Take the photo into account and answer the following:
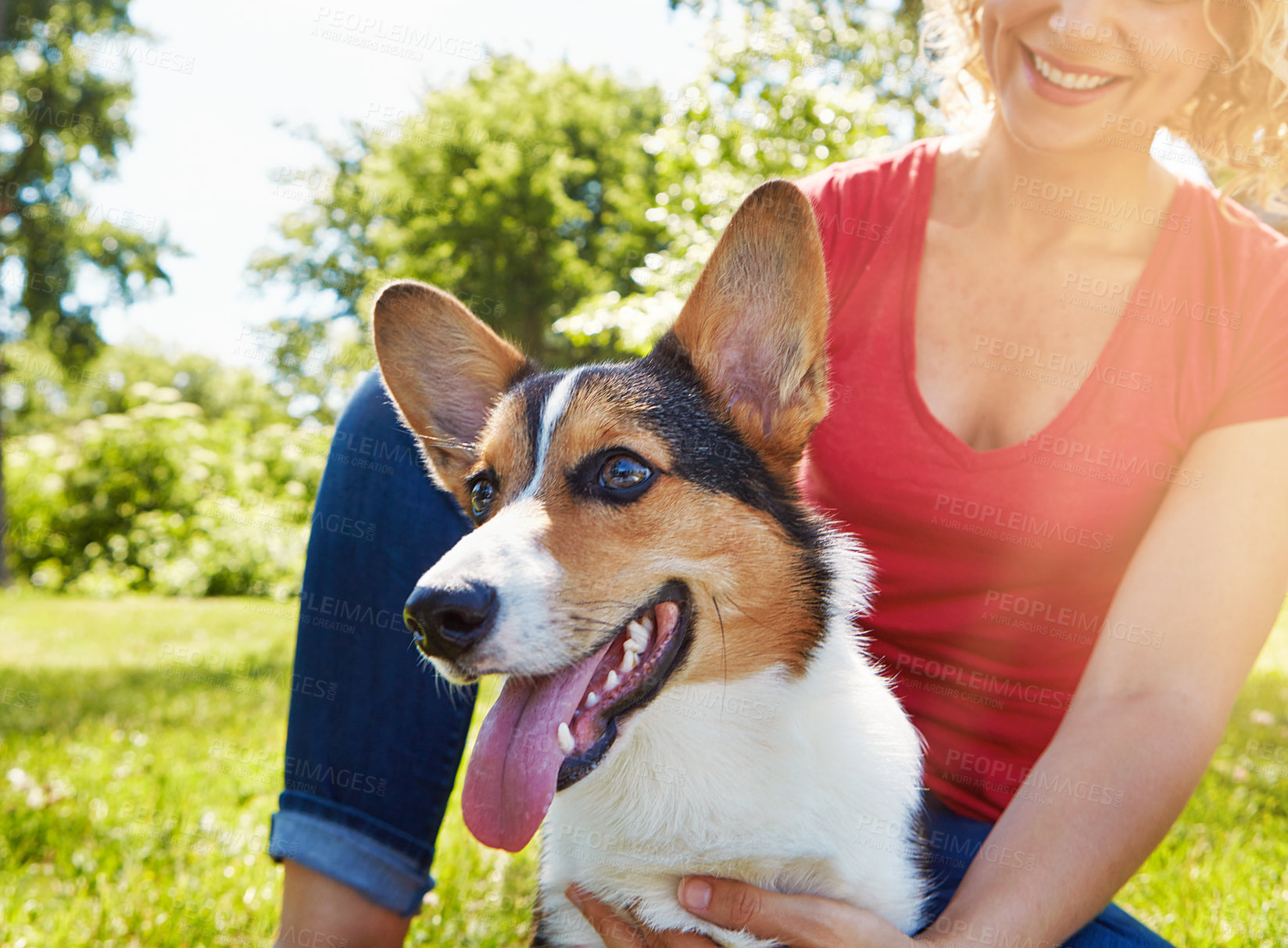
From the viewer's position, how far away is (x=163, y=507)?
13.7 meters

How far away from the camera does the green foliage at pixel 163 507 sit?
1281cm

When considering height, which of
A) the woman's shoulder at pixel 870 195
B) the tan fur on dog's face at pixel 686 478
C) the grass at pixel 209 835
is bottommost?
the grass at pixel 209 835

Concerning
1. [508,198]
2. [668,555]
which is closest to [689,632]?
[668,555]

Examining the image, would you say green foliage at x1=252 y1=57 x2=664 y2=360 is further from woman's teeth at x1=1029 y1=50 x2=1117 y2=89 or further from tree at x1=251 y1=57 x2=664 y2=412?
woman's teeth at x1=1029 y1=50 x2=1117 y2=89

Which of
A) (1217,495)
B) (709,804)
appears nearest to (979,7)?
(1217,495)

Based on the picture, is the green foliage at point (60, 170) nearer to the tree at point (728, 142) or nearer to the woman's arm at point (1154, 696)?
the tree at point (728, 142)

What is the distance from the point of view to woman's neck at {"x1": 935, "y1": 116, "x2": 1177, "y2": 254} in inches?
93.4

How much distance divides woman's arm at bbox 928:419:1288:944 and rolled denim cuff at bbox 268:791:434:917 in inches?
52.2

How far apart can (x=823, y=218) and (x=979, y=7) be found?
87 centimetres

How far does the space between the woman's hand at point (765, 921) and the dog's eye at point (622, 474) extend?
812 mm

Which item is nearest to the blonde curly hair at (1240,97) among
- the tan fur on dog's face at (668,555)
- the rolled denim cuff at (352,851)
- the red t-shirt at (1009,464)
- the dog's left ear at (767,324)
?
the red t-shirt at (1009,464)

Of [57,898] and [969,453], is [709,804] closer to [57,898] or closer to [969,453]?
[969,453]

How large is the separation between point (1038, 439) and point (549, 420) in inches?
47.8

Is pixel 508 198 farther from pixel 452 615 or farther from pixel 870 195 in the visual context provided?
pixel 452 615
